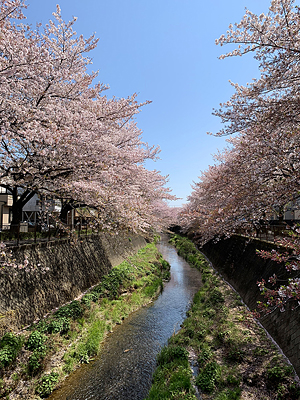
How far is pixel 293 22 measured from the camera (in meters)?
6.30

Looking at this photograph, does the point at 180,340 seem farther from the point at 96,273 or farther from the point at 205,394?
the point at 96,273

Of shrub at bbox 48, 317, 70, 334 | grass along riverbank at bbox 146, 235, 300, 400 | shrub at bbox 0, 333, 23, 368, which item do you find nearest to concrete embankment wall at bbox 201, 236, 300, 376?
grass along riverbank at bbox 146, 235, 300, 400

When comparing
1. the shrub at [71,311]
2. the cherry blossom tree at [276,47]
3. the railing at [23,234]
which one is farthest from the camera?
the railing at [23,234]

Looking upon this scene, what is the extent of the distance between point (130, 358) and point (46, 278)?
493cm

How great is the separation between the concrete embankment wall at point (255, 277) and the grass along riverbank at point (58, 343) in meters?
6.29

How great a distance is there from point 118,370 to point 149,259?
51.2 feet

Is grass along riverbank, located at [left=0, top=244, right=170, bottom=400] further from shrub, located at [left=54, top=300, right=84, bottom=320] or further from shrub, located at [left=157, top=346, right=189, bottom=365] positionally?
shrub, located at [left=157, top=346, right=189, bottom=365]

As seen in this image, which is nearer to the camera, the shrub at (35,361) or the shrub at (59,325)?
the shrub at (35,361)

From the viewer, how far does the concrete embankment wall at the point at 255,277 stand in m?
7.51

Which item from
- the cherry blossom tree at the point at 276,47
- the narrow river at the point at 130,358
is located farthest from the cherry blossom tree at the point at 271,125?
the narrow river at the point at 130,358

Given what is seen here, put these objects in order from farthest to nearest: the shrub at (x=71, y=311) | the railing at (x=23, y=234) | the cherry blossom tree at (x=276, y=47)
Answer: the railing at (x=23, y=234) < the shrub at (x=71, y=311) < the cherry blossom tree at (x=276, y=47)

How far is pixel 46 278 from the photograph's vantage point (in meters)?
11.2

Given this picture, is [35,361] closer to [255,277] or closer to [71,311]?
[71,311]

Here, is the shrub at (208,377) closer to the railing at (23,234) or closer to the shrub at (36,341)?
the shrub at (36,341)
